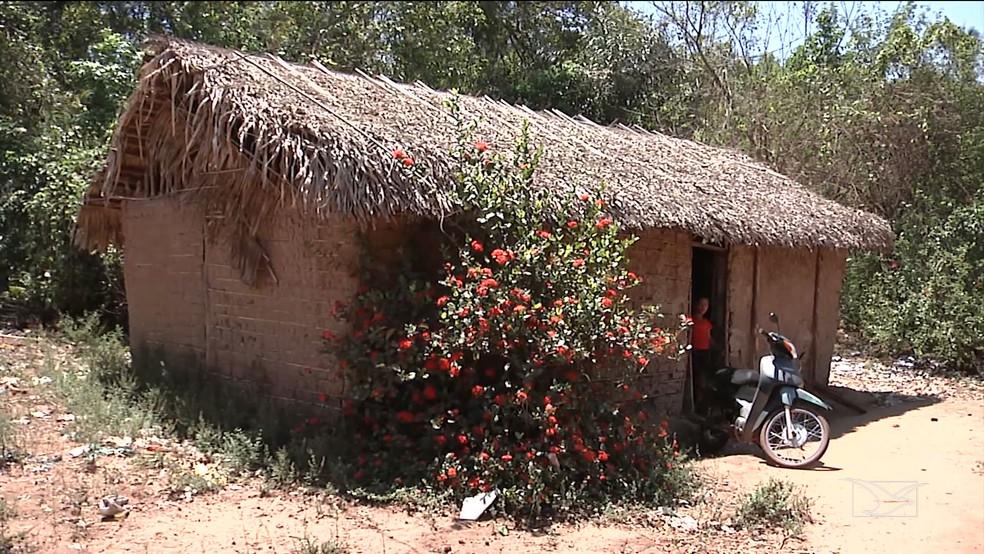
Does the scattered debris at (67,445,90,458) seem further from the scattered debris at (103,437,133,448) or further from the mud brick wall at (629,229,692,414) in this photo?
the mud brick wall at (629,229,692,414)

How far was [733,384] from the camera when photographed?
26.4 ft

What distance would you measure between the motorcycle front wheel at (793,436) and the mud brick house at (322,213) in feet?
3.52

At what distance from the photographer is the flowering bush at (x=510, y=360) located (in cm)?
581

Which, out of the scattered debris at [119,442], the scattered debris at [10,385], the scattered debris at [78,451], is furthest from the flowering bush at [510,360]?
the scattered debris at [10,385]

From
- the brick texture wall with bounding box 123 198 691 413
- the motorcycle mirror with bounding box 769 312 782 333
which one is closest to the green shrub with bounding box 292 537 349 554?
the brick texture wall with bounding box 123 198 691 413

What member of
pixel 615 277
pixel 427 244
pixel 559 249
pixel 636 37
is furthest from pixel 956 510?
pixel 636 37

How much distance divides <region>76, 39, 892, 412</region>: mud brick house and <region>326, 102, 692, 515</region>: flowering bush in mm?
443

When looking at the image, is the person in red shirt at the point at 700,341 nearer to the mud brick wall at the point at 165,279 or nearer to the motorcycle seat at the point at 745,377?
the motorcycle seat at the point at 745,377

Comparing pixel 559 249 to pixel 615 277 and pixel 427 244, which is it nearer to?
pixel 615 277

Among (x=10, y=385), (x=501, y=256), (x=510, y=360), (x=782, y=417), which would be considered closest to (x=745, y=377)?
(x=782, y=417)

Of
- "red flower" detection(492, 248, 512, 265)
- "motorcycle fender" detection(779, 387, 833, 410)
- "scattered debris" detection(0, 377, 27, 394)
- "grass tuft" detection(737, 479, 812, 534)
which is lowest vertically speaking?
"grass tuft" detection(737, 479, 812, 534)

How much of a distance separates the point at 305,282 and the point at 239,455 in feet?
4.58

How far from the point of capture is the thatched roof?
6258 mm

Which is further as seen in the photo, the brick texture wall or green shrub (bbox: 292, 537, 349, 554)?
the brick texture wall
